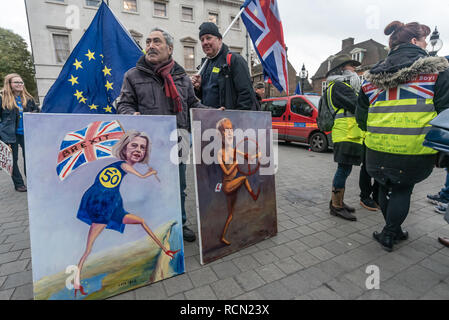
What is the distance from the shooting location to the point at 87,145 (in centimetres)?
159

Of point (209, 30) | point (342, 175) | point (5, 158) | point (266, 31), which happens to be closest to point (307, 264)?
point (342, 175)

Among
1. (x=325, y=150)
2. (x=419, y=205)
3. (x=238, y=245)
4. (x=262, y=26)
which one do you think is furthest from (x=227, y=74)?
(x=325, y=150)

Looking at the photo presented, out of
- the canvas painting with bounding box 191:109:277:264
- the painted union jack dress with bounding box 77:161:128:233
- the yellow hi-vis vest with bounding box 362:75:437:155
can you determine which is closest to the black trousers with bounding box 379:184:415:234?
the yellow hi-vis vest with bounding box 362:75:437:155

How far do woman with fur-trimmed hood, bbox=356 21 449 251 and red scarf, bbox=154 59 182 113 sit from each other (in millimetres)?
1940

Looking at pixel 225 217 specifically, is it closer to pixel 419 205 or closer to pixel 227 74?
pixel 227 74

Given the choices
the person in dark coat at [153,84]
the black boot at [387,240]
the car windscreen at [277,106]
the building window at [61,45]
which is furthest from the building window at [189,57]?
the black boot at [387,240]

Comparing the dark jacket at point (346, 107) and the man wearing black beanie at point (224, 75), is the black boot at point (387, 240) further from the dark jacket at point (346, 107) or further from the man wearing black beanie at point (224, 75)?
the man wearing black beanie at point (224, 75)

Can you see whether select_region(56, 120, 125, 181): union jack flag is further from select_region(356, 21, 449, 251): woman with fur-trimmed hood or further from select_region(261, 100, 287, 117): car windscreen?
select_region(261, 100, 287, 117): car windscreen

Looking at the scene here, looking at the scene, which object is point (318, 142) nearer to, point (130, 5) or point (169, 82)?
point (169, 82)

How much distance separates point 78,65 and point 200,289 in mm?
3561

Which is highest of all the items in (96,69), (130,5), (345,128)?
(130,5)

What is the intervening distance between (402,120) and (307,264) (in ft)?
5.14

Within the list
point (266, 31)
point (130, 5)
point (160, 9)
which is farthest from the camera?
point (160, 9)

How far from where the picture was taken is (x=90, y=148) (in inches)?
62.9
